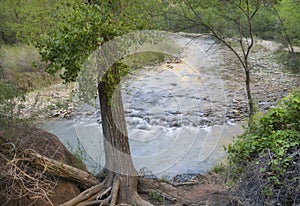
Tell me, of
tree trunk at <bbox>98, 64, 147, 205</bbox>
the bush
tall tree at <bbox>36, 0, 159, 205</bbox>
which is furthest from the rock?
the bush

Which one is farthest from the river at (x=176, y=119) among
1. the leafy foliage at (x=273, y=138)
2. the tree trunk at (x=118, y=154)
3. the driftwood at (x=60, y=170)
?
the leafy foliage at (x=273, y=138)

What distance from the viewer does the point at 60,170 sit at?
350cm

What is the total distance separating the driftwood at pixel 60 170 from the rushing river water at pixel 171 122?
1.04 metres

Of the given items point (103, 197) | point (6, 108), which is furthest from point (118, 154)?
point (6, 108)

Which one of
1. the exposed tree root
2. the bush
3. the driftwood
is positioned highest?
the bush

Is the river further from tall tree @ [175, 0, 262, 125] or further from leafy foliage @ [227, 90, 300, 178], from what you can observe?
leafy foliage @ [227, 90, 300, 178]

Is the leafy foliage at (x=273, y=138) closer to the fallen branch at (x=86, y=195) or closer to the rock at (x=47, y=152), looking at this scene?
the fallen branch at (x=86, y=195)

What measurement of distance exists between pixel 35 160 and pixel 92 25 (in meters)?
1.52

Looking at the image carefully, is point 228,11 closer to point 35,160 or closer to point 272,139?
point 272,139

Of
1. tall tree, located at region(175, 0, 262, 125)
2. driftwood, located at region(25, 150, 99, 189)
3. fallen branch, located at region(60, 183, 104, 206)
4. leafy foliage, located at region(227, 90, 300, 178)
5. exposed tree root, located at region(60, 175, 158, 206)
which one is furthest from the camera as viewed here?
tall tree, located at region(175, 0, 262, 125)

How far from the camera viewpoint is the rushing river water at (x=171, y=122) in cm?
607

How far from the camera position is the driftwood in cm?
324

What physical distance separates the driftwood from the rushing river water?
1.04 meters

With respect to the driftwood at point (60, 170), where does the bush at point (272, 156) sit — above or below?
above
